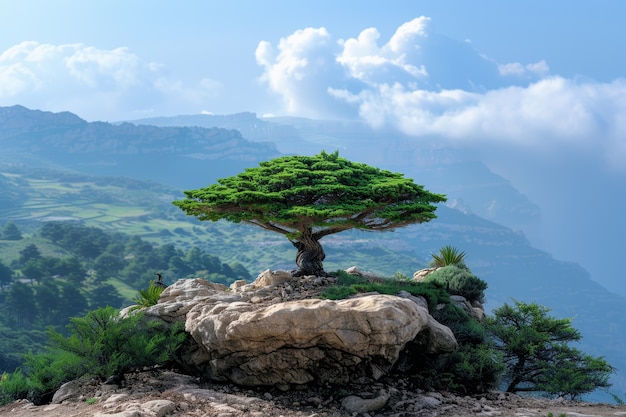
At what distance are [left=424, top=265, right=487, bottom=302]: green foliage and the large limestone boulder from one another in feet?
23.1

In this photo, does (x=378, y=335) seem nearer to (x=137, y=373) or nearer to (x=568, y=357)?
(x=137, y=373)

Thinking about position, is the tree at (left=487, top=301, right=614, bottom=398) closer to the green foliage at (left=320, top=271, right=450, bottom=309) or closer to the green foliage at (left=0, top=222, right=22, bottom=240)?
the green foliage at (left=320, top=271, right=450, bottom=309)

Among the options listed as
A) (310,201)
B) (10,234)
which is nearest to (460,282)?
(310,201)

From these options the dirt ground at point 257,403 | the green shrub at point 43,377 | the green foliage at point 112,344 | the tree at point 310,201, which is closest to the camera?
the dirt ground at point 257,403

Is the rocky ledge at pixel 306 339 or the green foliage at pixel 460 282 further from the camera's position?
the green foliage at pixel 460 282

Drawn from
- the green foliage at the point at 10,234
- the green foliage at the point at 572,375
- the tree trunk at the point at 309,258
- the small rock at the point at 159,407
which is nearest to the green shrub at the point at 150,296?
the tree trunk at the point at 309,258

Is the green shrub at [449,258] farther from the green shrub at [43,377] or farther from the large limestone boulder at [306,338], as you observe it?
the green shrub at [43,377]

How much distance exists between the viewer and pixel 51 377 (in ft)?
46.3

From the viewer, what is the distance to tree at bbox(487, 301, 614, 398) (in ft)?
57.3

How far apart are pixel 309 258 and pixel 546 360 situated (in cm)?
862

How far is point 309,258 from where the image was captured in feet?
66.2

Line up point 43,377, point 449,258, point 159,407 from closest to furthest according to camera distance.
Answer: point 159,407, point 43,377, point 449,258

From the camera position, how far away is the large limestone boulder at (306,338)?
41.8ft

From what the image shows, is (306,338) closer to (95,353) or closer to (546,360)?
(95,353)
